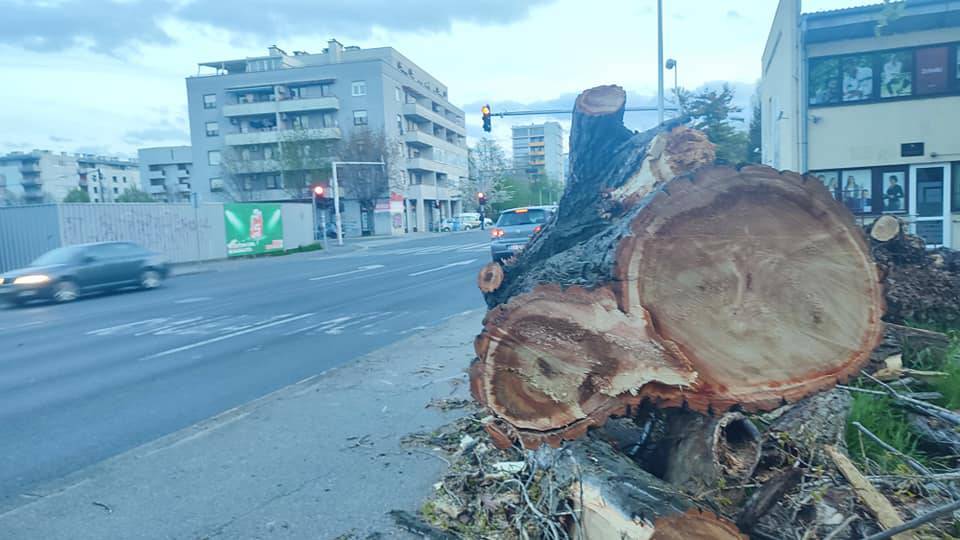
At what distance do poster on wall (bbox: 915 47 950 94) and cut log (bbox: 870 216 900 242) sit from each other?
12461mm

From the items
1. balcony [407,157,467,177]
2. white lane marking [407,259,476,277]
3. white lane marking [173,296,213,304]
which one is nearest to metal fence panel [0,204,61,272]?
white lane marking [173,296,213,304]

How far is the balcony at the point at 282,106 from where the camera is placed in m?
62.3

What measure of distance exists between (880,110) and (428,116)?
60594mm

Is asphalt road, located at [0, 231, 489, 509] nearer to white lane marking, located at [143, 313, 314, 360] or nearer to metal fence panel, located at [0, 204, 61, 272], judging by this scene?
white lane marking, located at [143, 313, 314, 360]

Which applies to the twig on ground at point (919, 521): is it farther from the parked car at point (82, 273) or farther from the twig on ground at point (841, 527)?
the parked car at point (82, 273)

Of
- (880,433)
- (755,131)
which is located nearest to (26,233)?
(880,433)

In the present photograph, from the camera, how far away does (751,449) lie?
3.00 m

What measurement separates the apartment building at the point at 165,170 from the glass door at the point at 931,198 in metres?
84.7

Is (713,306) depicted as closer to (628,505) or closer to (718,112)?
(628,505)

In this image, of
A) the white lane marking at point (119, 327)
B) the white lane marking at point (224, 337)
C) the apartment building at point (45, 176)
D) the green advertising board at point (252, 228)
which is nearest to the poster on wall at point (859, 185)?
the white lane marking at point (224, 337)

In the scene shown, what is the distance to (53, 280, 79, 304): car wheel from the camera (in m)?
16.8

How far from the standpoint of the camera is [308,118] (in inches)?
2525

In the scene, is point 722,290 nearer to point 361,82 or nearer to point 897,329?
point 897,329

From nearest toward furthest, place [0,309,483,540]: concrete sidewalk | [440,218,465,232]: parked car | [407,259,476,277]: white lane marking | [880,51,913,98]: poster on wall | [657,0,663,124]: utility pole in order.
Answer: [0,309,483,540]: concrete sidewalk < [880,51,913,98]: poster on wall < [657,0,663,124]: utility pole < [407,259,476,277]: white lane marking < [440,218,465,232]: parked car
